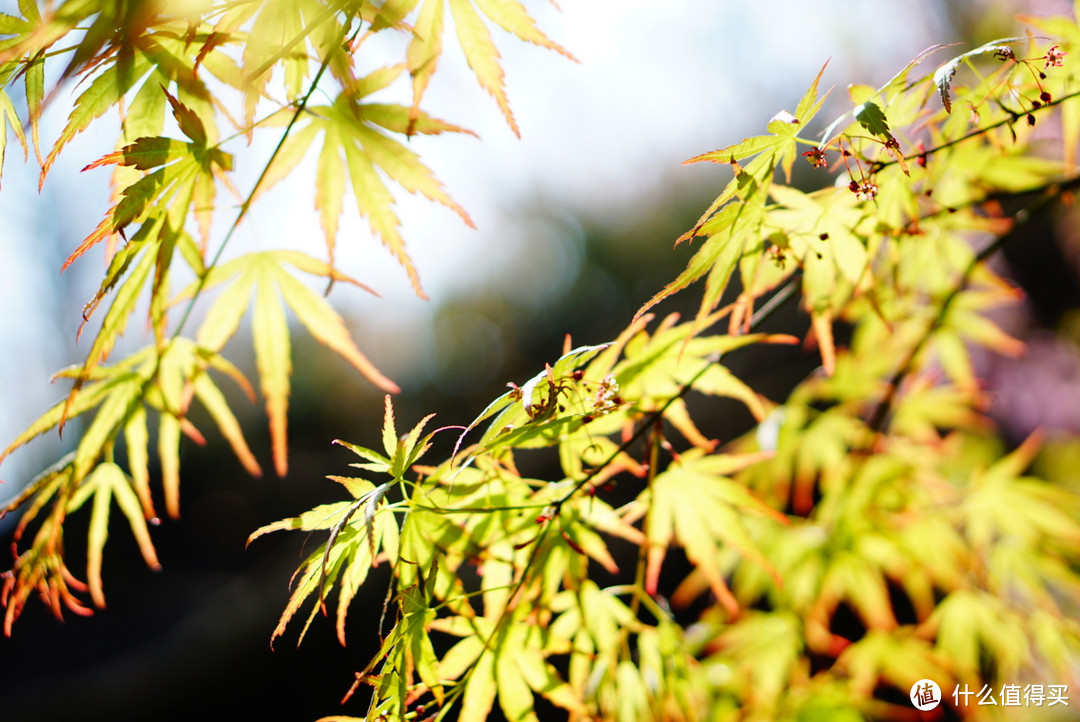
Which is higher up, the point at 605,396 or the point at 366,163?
the point at 366,163

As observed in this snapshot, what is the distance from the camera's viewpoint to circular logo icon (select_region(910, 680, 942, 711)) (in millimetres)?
987

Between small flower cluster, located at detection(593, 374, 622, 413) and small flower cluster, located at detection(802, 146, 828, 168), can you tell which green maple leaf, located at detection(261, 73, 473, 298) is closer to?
small flower cluster, located at detection(593, 374, 622, 413)

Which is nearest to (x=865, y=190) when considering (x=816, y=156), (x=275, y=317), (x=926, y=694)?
(x=816, y=156)

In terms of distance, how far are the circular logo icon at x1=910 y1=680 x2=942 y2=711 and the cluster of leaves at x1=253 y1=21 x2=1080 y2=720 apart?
0.19 feet

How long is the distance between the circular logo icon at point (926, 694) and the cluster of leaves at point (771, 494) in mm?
58

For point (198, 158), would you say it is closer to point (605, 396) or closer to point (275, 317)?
point (275, 317)

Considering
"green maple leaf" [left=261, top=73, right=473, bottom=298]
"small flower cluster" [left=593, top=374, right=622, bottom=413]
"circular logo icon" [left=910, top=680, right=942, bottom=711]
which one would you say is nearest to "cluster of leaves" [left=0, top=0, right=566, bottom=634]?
"green maple leaf" [left=261, top=73, right=473, bottom=298]

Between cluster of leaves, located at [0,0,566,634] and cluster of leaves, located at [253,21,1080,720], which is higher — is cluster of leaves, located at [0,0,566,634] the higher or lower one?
the higher one

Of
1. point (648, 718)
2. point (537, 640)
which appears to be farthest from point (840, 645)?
point (537, 640)

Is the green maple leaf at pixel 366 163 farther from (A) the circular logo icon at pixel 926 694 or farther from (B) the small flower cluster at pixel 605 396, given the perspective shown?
(A) the circular logo icon at pixel 926 694

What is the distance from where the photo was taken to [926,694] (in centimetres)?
104

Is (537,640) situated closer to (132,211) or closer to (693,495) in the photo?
(693,495)

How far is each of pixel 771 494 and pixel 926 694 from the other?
0.46 meters

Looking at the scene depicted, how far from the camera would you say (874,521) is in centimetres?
103
